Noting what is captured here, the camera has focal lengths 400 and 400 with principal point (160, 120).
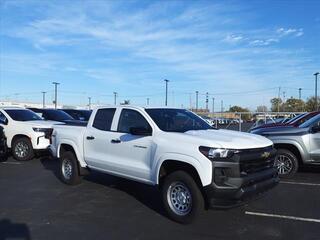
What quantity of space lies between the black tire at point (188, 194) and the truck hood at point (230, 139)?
684 millimetres

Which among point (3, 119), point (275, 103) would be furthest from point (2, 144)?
point (275, 103)

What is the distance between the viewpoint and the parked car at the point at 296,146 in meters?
9.94

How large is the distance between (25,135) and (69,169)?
176 inches

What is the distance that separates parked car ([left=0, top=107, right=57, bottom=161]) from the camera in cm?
1296

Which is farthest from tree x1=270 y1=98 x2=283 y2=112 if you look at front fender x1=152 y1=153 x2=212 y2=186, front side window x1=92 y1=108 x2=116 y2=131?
front fender x1=152 y1=153 x2=212 y2=186

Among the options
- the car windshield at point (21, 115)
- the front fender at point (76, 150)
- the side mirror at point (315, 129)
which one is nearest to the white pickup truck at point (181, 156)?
→ the front fender at point (76, 150)

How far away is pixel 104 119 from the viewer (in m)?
8.43

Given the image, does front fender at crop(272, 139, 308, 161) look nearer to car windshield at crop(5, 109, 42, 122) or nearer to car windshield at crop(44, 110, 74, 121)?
car windshield at crop(5, 109, 42, 122)

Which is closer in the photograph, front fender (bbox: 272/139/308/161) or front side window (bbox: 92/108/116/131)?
front side window (bbox: 92/108/116/131)

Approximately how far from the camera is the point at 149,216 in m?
6.80

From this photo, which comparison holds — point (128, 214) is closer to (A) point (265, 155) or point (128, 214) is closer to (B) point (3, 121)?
(A) point (265, 155)

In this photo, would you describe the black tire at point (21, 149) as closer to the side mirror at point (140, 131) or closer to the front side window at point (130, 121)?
the front side window at point (130, 121)

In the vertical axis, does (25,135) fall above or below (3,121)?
below

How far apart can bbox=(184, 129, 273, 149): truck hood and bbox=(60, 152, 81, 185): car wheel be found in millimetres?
3444
